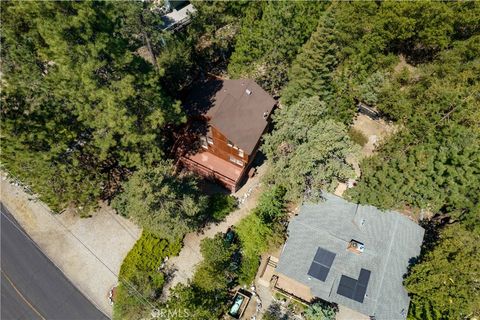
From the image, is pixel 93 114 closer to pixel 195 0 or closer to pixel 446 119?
pixel 195 0

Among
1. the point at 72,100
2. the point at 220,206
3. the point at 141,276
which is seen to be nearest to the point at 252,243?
the point at 220,206

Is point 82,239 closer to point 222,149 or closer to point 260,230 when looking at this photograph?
point 222,149

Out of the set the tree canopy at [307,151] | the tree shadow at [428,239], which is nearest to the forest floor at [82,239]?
the tree canopy at [307,151]

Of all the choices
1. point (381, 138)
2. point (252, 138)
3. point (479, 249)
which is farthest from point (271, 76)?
point (479, 249)

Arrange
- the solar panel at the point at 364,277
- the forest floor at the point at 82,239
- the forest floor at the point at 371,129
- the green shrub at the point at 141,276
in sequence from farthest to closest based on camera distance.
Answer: the forest floor at the point at 371,129 → the forest floor at the point at 82,239 → the green shrub at the point at 141,276 → the solar panel at the point at 364,277

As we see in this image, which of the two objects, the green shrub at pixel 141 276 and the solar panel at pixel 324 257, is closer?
the solar panel at pixel 324 257

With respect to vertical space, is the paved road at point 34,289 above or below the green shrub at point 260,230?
below

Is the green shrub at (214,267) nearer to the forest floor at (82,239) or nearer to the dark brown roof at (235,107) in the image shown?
the forest floor at (82,239)
